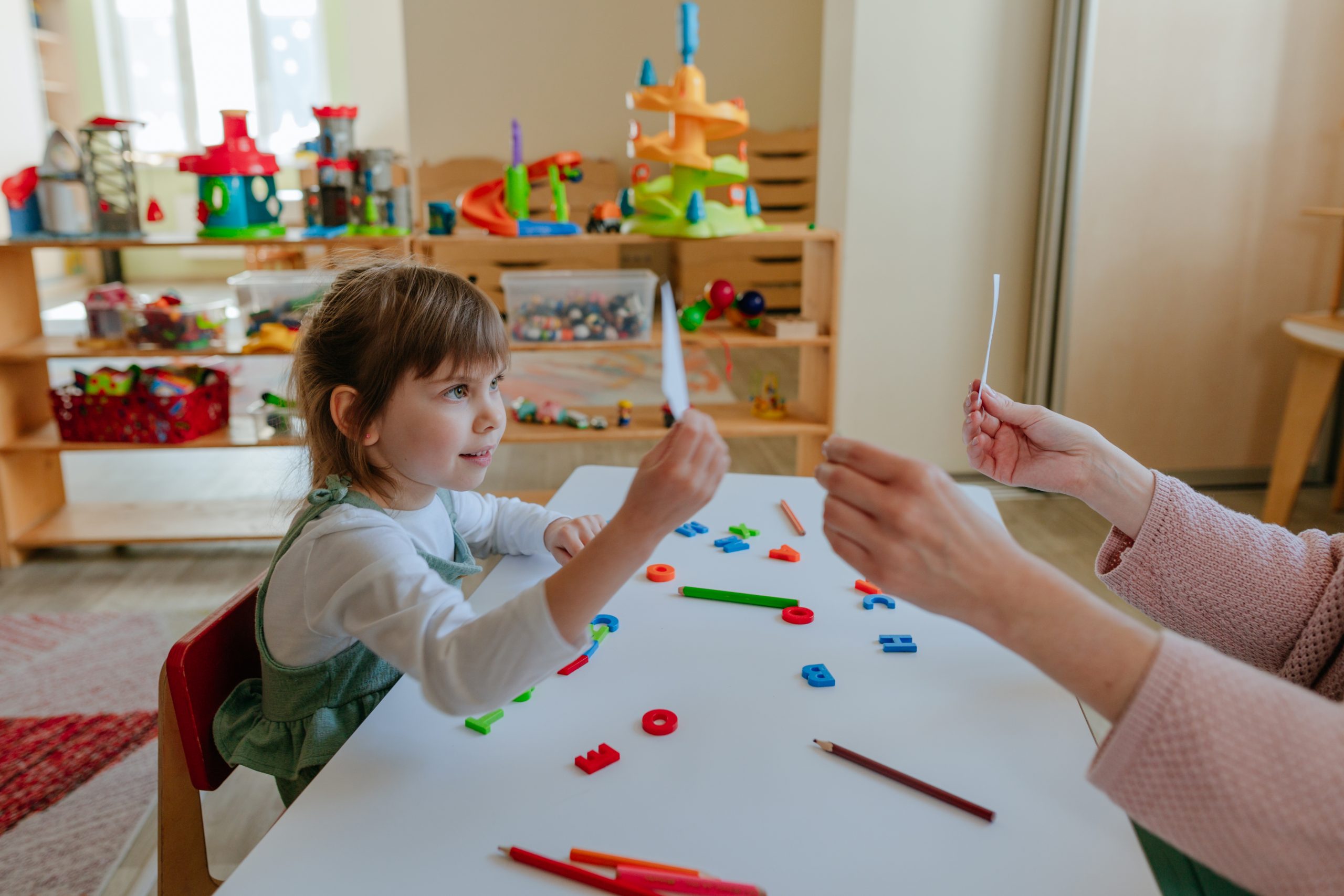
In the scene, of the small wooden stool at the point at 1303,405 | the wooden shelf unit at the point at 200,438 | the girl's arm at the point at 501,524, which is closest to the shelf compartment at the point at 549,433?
the wooden shelf unit at the point at 200,438

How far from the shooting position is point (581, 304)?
9.16ft

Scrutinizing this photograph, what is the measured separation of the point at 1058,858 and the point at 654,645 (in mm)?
414

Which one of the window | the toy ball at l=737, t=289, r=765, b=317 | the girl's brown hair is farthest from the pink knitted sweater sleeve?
the window

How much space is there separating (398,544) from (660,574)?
31 cm

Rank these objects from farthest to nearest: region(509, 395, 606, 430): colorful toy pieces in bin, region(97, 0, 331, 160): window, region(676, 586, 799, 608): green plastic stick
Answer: region(97, 0, 331, 160): window → region(509, 395, 606, 430): colorful toy pieces in bin → region(676, 586, 799, 608): green plastic stick

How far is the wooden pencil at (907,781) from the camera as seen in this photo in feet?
2.29

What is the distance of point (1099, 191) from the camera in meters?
2.92

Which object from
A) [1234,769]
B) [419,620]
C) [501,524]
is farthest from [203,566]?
[1234,769]

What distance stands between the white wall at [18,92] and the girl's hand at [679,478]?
7.09m

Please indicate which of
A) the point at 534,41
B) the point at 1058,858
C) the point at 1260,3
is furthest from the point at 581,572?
the point at 534,41

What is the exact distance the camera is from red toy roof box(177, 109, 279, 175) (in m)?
2.50

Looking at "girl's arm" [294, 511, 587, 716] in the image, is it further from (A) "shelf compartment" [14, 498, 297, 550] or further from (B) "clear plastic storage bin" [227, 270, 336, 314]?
(B) "clear plastic storage bin" [227, 270, 336, 314]

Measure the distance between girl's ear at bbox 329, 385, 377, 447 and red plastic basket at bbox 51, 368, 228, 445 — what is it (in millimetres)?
1860

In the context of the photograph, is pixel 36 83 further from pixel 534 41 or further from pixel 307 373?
pixel 307 373
